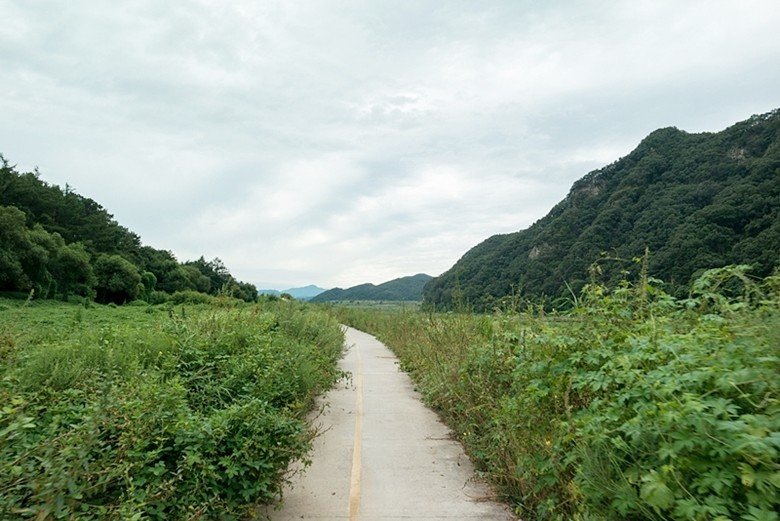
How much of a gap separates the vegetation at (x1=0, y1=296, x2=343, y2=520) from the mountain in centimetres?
10064

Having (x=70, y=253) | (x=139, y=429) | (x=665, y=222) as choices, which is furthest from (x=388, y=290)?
(x=139, y=429)

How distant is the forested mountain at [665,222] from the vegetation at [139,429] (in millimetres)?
3949

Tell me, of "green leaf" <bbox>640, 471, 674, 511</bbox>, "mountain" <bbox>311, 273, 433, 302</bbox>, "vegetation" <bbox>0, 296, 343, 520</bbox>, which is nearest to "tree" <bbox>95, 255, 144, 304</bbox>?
"mountain" <bbox>311, 273, 433, 302</bbox>

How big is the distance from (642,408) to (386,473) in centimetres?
346

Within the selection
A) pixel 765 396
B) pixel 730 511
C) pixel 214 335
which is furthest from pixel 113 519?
pixel 214 335

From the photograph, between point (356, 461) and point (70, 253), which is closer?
point (356, 461)

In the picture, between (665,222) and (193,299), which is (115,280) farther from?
(665,222)

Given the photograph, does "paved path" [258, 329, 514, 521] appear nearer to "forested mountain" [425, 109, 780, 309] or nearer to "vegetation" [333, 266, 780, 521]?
"vegetation" [333, 266, 780, 521]

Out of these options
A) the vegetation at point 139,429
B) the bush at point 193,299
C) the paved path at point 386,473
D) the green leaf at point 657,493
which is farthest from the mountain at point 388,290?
the green leaf at point 657,493

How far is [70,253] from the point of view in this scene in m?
49.8

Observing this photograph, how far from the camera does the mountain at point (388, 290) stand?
114m

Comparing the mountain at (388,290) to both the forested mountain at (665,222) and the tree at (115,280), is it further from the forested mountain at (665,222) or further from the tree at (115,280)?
the forested mountain at (665,222)

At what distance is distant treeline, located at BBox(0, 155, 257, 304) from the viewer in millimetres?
43719

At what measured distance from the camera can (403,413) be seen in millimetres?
8773
